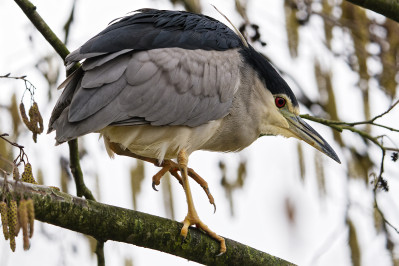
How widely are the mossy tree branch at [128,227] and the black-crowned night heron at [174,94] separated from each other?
0.06 m

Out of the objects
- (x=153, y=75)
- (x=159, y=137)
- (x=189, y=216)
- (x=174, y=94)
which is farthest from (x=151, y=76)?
(x=189, y=216)

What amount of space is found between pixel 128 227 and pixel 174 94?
0.95 meters

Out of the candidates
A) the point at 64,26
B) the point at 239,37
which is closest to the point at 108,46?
the point at 64,26

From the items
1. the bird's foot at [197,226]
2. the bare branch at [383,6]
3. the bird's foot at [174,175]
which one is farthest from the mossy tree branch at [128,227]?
the bare branch at [383,6]

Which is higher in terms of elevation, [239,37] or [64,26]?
[64,26]

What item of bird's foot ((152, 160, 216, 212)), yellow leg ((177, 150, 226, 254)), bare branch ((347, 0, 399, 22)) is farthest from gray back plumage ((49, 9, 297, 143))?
bare branch ((347, 0, 399, 22))

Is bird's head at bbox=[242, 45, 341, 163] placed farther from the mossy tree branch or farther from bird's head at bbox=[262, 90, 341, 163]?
Answer: the mossy tree branch

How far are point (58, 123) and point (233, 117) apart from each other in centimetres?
98

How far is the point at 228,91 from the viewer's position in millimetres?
3549

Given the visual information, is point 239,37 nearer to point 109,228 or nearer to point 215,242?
point 215,242

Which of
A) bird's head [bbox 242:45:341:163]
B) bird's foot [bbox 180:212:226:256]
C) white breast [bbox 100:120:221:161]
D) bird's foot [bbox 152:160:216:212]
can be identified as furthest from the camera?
bird's head [bbox 242:45:341:163]

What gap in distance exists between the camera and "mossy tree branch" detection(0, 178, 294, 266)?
2.44 m

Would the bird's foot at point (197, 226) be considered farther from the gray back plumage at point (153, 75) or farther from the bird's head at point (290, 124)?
the bird's head at point (290, 124)

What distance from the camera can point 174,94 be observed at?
11.1 feet
